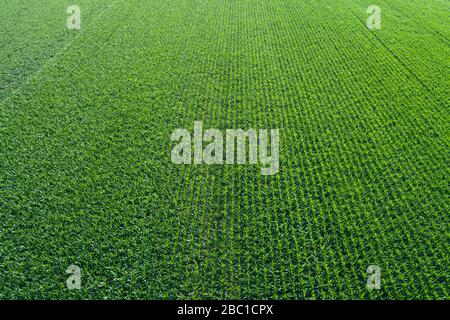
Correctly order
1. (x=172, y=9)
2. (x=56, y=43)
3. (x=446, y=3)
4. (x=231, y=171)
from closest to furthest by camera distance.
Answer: (x=231, y=171) < (x=56, y=43) < (x=172, y=9) < (x=446, y=3)

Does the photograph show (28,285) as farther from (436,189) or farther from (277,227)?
(436,189)

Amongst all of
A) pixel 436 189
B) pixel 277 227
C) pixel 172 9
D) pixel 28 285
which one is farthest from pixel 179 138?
pixel 172 9

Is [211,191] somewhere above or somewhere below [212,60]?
below

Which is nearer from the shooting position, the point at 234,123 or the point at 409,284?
the point at 409,284

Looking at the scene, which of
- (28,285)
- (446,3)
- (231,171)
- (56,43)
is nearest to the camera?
(28,285)

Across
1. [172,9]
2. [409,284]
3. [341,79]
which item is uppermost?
[172,9]

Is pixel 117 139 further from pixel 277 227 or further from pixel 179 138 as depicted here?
pixel 277 227
